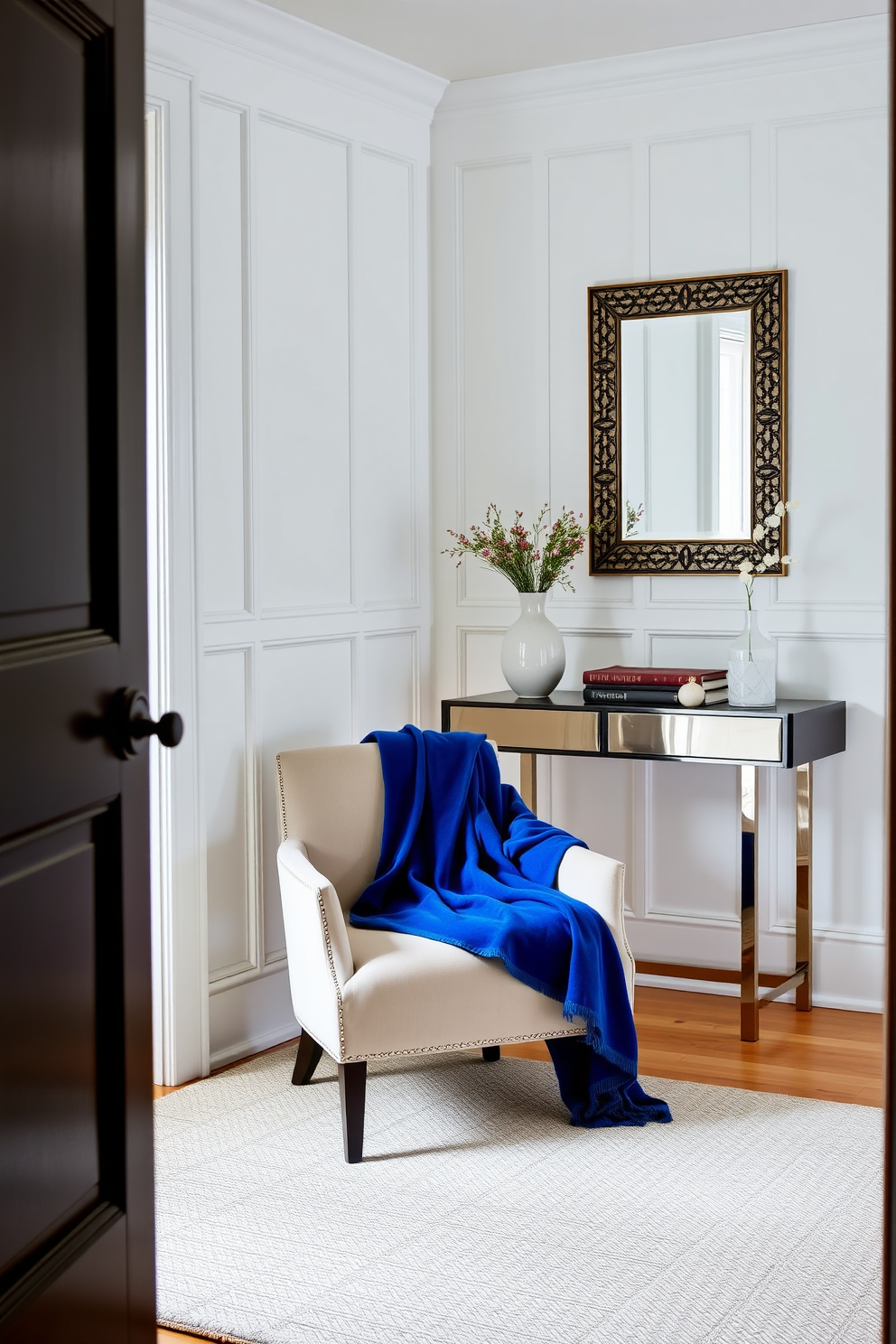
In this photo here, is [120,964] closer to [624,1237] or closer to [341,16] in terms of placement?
[624,1237]

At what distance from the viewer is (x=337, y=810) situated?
11.8 ft

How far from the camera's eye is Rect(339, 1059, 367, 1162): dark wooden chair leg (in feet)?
10.00

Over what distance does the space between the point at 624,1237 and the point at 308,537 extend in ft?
7.02

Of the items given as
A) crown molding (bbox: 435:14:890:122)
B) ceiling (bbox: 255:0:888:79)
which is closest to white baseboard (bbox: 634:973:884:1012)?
crown molding (bbox: 435:14:890:122)

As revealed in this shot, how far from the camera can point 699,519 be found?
4250 mm

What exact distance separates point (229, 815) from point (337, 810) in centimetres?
33

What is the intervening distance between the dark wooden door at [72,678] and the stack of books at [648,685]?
2.49 metres

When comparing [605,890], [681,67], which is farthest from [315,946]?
[681,67]

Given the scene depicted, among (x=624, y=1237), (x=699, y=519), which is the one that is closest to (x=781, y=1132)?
(x=624, y=1237)

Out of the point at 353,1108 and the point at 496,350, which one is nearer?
the point at 353,1108

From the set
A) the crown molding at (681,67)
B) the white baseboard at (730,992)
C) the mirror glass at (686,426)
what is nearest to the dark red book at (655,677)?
the mirror glass at (686,426)

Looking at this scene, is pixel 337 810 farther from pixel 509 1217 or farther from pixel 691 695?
pixel 509 1217

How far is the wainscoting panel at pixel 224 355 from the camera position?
363cm

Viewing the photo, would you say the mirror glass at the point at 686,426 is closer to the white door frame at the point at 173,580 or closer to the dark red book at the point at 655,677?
the dark red book at the point at 655,677
